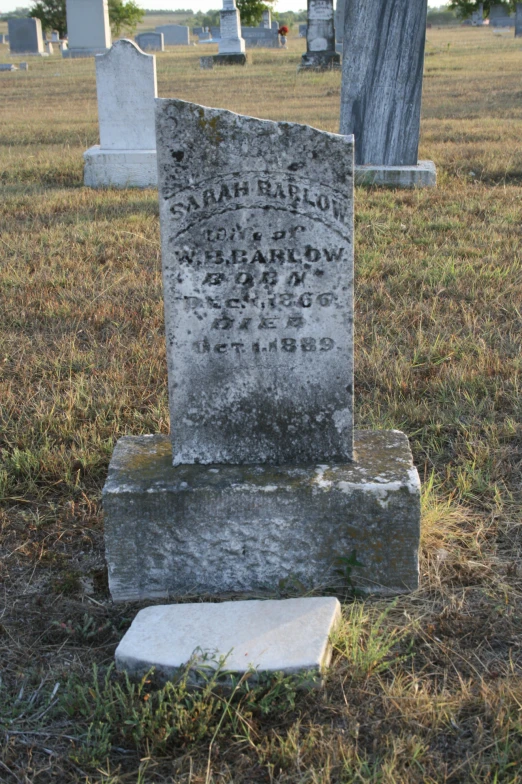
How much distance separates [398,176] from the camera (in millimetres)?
7723

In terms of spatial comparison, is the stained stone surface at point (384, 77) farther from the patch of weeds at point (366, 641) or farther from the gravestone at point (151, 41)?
the gravestone at point (151, 41)

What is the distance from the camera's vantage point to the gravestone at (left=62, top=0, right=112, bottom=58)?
95.2 ft

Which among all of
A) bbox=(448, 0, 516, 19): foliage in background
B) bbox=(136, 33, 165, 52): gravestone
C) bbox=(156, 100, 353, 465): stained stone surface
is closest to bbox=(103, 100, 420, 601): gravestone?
bbox=(156, 100, 353, 465): stained stone surface

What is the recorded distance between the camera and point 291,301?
2.44 meters

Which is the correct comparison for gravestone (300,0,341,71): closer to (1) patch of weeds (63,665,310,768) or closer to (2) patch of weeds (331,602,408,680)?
(2) patch of weeds (331,602,408,680)

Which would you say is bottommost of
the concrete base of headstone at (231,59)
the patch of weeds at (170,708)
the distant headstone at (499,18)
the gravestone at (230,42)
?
the patch of weeds at (170,708)

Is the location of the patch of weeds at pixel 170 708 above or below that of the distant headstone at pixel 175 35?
below

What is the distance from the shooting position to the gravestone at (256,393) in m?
2.33

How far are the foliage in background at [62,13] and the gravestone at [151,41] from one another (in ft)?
6.78

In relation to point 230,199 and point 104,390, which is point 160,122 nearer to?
point 230,199

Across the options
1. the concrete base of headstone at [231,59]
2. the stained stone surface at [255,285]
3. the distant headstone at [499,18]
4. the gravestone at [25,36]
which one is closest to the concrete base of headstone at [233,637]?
the stained stone surface at [255,285]

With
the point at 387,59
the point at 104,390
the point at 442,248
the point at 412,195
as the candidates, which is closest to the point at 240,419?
the point at 104,390

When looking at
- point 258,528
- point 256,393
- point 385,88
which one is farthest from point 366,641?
point 385,88

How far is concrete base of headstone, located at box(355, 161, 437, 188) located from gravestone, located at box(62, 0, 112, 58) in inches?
955
